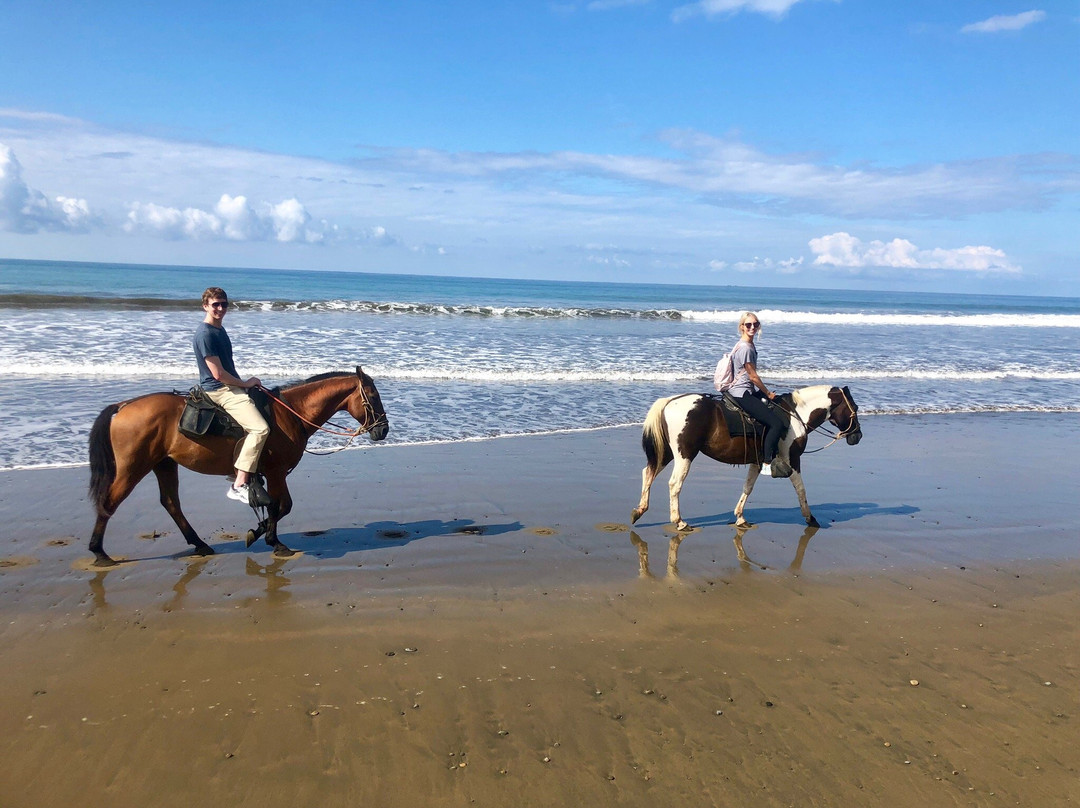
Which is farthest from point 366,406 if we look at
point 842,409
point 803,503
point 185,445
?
point 842,409

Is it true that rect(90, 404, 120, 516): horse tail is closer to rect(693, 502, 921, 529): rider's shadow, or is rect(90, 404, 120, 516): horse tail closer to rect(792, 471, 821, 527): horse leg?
rect(693, 502, 921, 529): rider's shadow

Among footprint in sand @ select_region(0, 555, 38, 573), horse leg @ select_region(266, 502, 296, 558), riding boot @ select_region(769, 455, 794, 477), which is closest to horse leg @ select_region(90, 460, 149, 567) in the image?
footprint in sand @ select_region(0, 555, 38, 573)

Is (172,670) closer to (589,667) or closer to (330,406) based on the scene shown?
(589,667)

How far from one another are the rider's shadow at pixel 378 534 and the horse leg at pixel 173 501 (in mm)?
750

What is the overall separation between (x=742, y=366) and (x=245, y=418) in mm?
4746

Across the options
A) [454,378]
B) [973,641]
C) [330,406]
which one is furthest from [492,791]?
[454,378]

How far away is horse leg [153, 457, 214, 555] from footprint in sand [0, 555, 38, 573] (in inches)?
41.2

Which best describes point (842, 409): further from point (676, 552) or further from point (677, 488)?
point (676, 552)

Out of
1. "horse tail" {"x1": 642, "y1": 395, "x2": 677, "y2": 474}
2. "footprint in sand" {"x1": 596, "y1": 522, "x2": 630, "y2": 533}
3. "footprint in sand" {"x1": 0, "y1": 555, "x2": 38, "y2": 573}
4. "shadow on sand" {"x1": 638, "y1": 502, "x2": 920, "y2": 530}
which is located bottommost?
"footprint in sand" {"x1": 0, "y1": 555, "x2": 38, "y2": 573}

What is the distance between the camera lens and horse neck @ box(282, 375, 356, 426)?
665 cm

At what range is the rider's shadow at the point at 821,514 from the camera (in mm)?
7798

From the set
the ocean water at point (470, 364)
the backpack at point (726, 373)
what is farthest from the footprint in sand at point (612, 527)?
the ocean water at point (470, 364)

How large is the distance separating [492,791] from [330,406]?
423 cm

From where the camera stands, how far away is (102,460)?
19.8 ft
